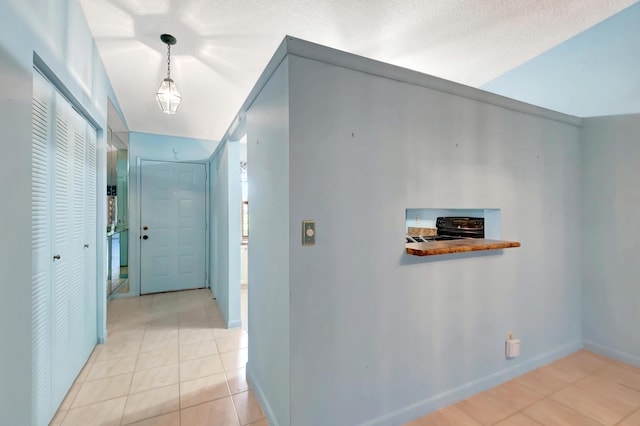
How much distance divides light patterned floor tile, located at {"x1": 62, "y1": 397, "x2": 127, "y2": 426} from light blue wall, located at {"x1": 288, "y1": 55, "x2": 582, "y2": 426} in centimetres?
120

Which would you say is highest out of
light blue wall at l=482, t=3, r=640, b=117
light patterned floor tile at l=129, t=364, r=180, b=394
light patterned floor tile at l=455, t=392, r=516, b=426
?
light blue wall at l=482, t=3, r=640, b=117

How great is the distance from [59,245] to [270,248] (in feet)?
4.68

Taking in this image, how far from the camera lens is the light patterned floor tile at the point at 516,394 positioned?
1896mm

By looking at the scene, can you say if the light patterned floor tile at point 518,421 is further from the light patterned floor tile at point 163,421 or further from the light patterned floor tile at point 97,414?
the light patterned floor tile at point 97,414

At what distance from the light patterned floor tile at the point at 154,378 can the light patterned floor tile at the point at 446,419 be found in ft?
5.97

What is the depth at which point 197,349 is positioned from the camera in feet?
8.82

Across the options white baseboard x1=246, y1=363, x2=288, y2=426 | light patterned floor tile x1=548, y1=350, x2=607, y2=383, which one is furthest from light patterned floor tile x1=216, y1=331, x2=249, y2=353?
light patterned floor tile x1=548, y1=350, x2=607, y2=383

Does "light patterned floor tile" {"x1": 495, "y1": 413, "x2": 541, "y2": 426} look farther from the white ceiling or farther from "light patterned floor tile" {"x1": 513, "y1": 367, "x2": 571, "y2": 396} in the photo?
the white ceiling

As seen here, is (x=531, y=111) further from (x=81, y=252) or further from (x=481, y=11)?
(x=81, y=252)

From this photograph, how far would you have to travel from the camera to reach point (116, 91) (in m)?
3.09

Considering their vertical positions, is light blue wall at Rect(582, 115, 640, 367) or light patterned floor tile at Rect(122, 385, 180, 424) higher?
light blue wall at Rect(582, 115, 640, 367)

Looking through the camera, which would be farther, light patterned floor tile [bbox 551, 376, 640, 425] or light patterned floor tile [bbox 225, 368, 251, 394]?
light patterned floor tile [bbox 225, 368, 251, 394]

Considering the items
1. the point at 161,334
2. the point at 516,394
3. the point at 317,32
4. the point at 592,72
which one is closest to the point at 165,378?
the point at 161,334

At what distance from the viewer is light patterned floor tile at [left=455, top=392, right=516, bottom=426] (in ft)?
5.77
